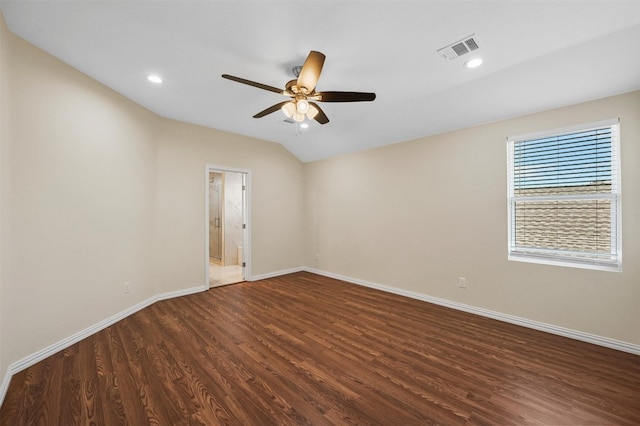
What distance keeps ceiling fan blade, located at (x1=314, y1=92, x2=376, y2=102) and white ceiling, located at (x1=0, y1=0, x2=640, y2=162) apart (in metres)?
0.39

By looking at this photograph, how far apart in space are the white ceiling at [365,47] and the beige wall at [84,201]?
41 cm

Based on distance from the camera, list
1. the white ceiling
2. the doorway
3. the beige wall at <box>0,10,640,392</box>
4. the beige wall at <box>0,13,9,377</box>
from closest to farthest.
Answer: the white ceiling < the beige wall at <box>0,13,9,377</box> < the beige wall at <box>0,10,640,392</box> < the doorway

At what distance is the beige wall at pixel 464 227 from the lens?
2498 millimetres

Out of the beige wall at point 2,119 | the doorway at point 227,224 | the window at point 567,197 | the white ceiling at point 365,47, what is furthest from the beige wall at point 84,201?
the window at point 567,197

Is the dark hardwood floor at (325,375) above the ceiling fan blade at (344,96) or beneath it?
beneath

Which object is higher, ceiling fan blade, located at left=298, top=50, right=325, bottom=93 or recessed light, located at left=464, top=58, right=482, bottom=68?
recessed light, located at left=464, top=58, right=482, bottom=68

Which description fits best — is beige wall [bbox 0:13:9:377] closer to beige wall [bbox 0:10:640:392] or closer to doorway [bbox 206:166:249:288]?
beige wall [bbox 0:10:640:392]

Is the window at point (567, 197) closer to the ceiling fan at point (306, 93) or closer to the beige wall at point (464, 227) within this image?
Result: the beige wall at point (464, 227)

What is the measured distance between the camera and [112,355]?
242 cm

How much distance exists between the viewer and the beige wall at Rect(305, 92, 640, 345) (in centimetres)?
250

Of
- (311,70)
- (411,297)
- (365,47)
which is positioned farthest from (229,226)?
(365,47)

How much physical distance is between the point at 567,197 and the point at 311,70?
311cm

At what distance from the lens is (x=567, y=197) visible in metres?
2.84

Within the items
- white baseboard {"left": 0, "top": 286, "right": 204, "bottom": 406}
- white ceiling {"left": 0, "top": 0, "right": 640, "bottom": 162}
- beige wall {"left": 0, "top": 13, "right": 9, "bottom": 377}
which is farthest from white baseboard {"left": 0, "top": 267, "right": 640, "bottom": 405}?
white ceiling {"left": 0, "top": 0, "right": 640, "bottom": 162}
